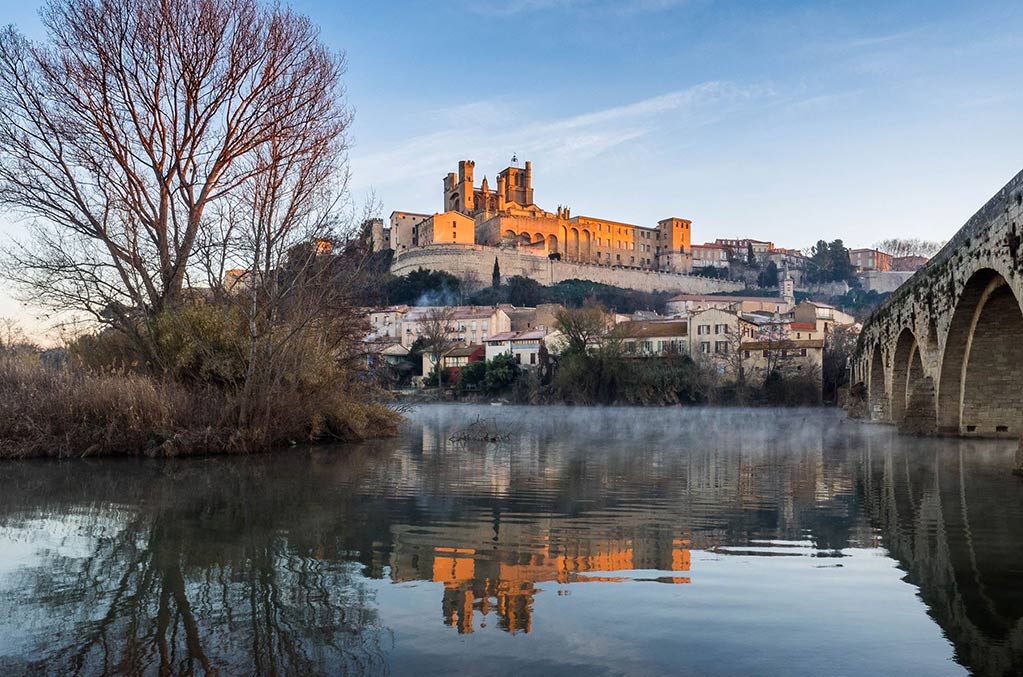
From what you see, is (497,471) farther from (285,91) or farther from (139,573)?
(285,91)

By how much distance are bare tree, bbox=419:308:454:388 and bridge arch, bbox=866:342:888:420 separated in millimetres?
35670

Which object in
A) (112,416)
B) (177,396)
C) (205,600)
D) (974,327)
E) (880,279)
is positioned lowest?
(205,600)

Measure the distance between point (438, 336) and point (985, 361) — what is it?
50.9 meters

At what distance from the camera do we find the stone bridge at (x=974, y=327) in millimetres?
14461

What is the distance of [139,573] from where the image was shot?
579 centimetres

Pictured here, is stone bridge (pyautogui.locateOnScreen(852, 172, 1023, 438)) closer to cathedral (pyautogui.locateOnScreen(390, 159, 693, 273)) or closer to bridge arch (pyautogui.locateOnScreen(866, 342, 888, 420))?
bridge arch (pyautogui.locateOnScreen(866, 342, 888, 420))

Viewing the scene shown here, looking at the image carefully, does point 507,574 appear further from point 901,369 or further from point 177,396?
point 901,369

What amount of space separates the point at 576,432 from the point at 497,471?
1221 centimetres

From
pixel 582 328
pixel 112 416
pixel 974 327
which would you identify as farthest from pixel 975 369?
pixel 582 328

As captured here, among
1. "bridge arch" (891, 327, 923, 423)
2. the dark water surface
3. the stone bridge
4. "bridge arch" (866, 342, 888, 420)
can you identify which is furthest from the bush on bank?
"bridge arch" (866, 342, 888, 420)

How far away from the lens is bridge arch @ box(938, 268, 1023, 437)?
17.1 m

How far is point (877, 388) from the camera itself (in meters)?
33.3

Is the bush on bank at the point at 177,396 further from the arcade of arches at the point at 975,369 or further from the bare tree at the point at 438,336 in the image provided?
the bare tree at the point at 438,336

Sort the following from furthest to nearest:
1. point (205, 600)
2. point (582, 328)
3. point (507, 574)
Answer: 1. point (582, 328)
2. point (507, 574)
3. point (205, 600)
